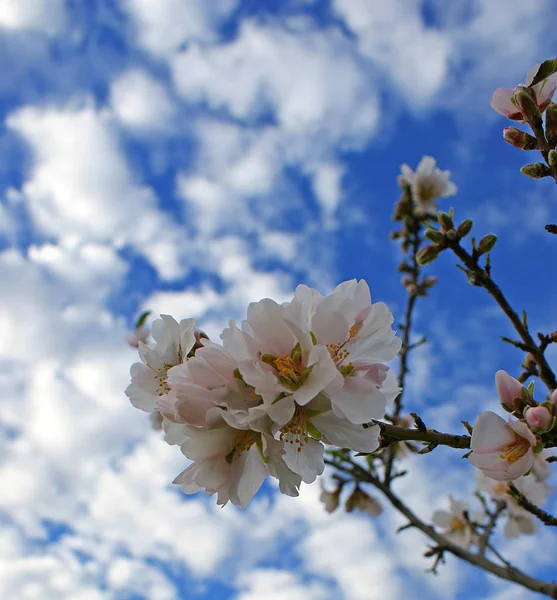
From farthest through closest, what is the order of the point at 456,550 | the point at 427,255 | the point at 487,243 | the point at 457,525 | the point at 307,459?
the point at 457,525 → the point at 456,550 → the point at 427,255 → the point at 487,243 → the point at 307,459

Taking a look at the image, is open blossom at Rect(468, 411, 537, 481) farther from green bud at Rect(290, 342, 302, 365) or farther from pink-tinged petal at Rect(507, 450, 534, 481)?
green bud at Rect(290, 342, 302, 365)

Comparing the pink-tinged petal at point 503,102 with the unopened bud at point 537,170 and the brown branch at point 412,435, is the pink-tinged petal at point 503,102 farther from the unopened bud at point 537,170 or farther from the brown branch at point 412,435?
the brown branch at point 412,435

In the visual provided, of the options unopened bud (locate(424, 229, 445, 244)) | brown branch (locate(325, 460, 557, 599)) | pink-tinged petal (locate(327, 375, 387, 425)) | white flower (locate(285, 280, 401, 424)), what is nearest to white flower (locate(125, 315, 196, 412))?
white flower (locate(285, 280, 401, 424))

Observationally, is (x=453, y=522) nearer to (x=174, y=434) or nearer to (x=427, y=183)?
(x=427, y=183)

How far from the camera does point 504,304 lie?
7.98 feet

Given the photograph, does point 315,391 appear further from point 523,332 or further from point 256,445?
point 523,332

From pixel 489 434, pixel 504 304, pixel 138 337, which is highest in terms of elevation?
pixel 138 337

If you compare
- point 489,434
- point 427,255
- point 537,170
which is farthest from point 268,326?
point 427,255

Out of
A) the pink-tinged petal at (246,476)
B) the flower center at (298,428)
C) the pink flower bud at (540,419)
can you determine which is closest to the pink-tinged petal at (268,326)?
the flower center at (298,428)

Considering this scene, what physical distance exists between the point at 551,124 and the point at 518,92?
161 millimetres

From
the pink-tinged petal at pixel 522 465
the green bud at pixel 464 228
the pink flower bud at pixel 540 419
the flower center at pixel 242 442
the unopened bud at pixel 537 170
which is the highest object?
the green bud at pixel 464 228

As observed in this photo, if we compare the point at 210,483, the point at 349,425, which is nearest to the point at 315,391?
the point at 349,425

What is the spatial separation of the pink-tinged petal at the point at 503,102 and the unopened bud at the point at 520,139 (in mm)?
63

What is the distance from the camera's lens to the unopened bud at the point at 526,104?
1813 millimetres
